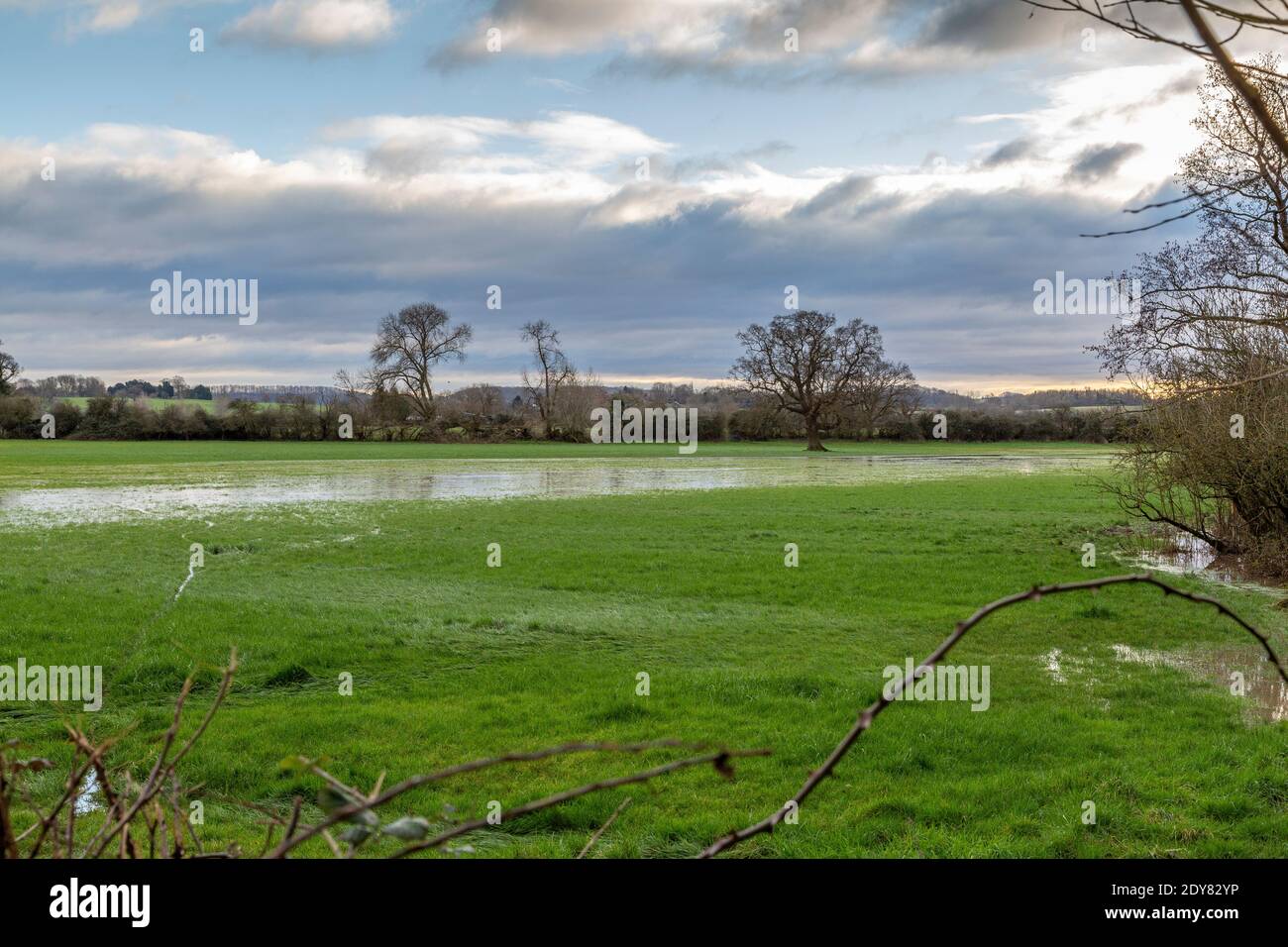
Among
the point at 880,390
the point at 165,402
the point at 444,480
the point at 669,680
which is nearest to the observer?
the point at 669,680

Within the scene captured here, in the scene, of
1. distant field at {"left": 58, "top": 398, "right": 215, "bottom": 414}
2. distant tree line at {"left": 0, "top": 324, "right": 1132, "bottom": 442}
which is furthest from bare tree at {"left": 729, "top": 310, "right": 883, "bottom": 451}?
distant field at {"left": 58, "top": 398, "right": 215, "bottom": 414}

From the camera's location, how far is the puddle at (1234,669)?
943cm

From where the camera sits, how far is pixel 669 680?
10.0 m

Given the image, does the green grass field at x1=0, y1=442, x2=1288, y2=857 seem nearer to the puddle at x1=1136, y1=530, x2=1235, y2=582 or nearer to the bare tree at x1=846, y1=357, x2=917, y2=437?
the puddle at x1=1136, y1=530, x2=1235, y2=582

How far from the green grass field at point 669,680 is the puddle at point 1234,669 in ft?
0.60

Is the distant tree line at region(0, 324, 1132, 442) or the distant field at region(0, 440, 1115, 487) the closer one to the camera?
the distant field at region(0, 440, 1115, 487)

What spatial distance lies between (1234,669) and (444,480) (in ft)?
114

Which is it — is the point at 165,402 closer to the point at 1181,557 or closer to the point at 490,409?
the point at 490,409

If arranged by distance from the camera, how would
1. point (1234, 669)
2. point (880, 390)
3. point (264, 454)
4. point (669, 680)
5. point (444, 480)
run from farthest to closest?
point (880, 390) < point (264, 454) < point (444, 480) < point (1234, 669) < point (669, 680)

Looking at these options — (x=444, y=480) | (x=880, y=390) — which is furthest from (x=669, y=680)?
(x=880, y=390)

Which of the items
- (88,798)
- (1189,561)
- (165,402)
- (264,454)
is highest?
(165,402)

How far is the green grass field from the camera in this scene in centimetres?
637

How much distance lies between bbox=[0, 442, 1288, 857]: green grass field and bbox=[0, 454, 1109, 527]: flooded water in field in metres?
6.73
